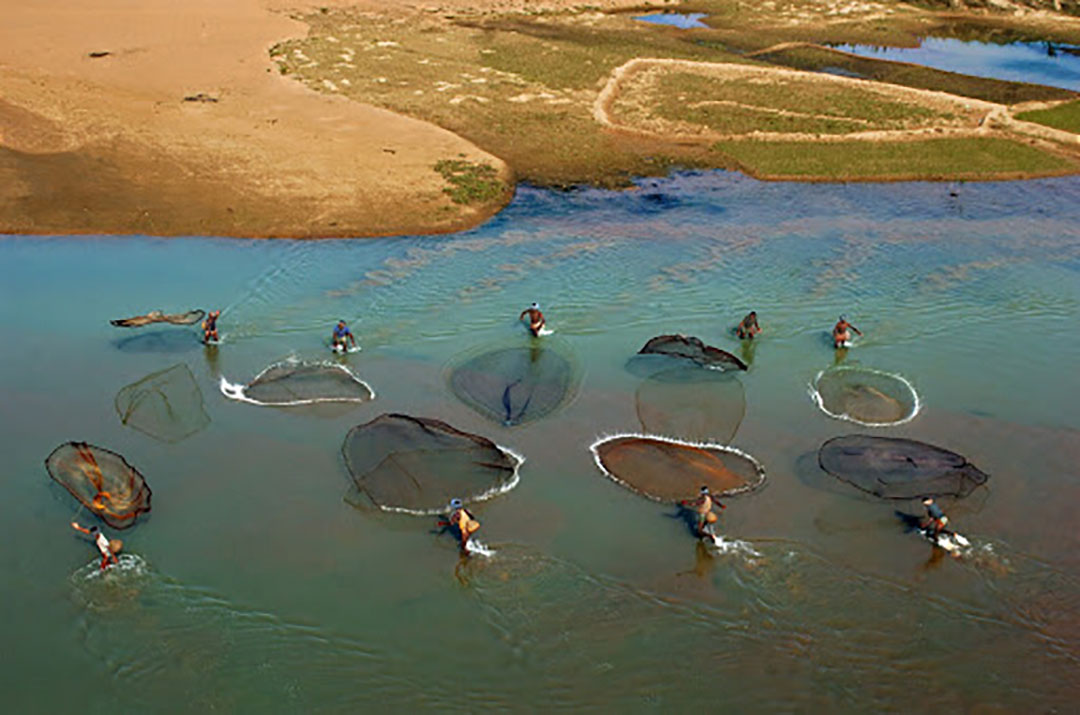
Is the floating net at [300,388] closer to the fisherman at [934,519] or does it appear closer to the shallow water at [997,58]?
the fisherman at [934,519]

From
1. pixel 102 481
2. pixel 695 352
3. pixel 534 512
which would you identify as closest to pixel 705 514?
pixel 534 512

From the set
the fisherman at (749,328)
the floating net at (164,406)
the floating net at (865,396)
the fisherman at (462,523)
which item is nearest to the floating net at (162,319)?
the floating net at (164,406)

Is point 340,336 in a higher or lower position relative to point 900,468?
lower

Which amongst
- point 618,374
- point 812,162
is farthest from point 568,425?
point 812,162

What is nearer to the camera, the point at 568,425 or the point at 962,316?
the point at 568,425

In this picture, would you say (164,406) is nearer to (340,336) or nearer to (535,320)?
(340,336)

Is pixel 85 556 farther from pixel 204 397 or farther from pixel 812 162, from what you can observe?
pixel 812 162
